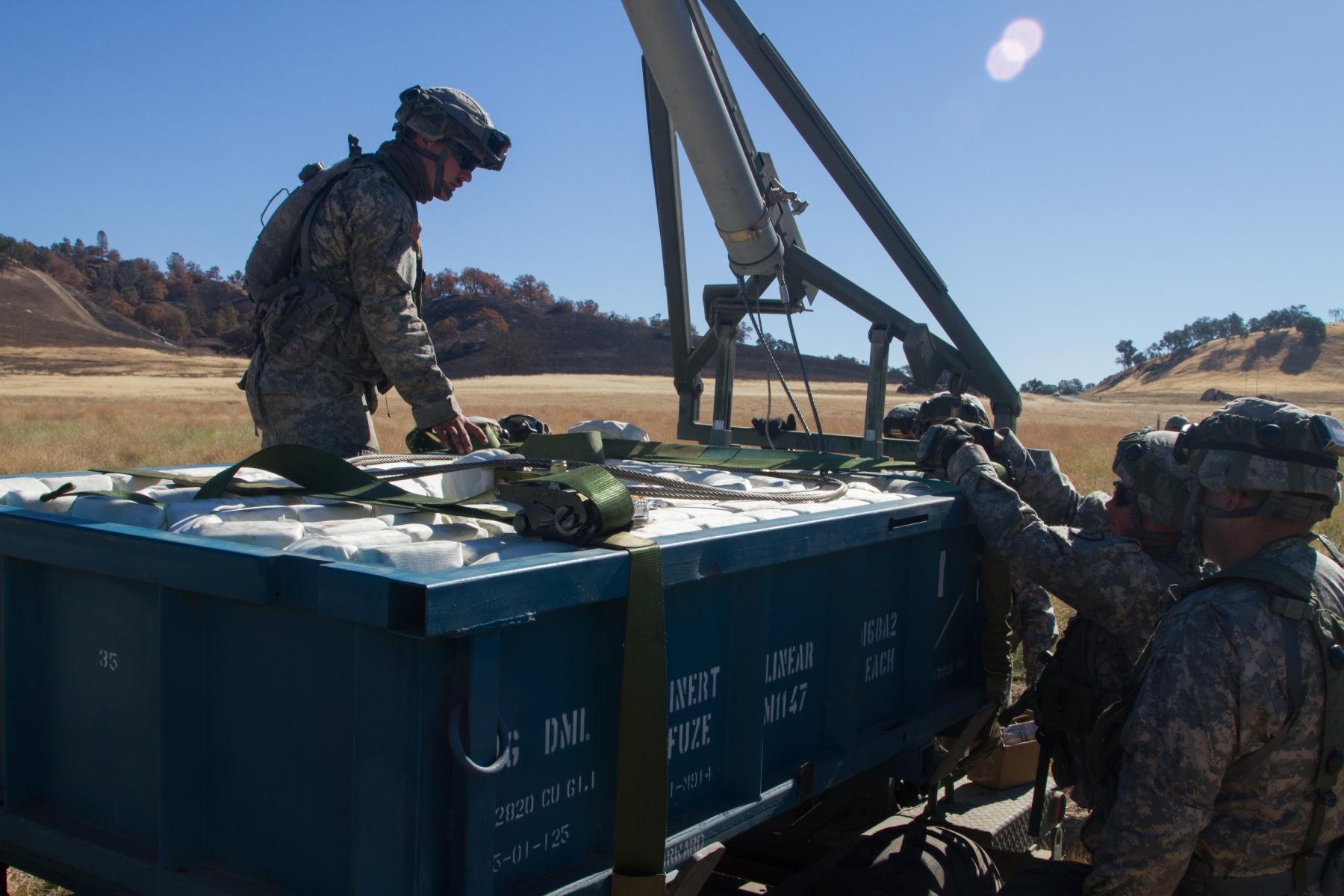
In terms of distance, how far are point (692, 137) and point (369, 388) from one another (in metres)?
1.74

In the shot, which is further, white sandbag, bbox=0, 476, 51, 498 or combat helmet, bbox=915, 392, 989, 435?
combat helmet, bbox=915, 392, 989, 435

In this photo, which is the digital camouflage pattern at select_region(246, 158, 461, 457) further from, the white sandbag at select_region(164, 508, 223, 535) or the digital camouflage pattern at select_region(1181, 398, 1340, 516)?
the digital camouflage pattern at select_region(1181, 398, 1340, 516)

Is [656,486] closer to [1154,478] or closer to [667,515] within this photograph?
[667,515]

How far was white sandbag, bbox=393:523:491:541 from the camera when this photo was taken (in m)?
2.29

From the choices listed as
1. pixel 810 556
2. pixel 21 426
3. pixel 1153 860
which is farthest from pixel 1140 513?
pixel 21 426

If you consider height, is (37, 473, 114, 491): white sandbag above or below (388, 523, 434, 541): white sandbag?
above

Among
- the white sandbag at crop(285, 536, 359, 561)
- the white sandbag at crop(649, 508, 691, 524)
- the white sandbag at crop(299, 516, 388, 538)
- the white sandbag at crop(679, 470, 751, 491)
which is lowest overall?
the white sandbag at crop(679, 470, 751, 491)

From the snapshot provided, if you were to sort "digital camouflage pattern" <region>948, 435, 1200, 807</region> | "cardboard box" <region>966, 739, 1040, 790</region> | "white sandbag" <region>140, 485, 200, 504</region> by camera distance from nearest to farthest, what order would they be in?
1. "white sandbag" <region>140, 485, 200, 504</region>
2. "digital camouflage pattern" <region>948, 435, 1200, 807</region>
3. "cardboard box" <region>966, 739, 1040, 790</region>

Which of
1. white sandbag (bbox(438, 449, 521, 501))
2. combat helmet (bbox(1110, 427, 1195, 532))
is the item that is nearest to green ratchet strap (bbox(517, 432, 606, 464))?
white sandbag (bbox(438, 449, 521, 501))

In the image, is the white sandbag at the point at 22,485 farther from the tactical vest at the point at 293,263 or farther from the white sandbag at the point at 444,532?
the tactical vest at the point at 293,263

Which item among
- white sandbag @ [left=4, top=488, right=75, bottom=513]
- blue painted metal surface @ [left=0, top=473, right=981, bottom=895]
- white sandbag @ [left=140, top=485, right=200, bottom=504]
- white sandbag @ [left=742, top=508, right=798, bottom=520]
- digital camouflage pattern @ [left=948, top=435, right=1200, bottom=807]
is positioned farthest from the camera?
digital camouflage pattern @ [left=948, top=435, right=1200, bottom=807]

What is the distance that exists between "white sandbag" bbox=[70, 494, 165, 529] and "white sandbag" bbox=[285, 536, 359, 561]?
1.39ft

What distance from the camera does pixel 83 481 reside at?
2.85m

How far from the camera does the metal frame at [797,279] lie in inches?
224
